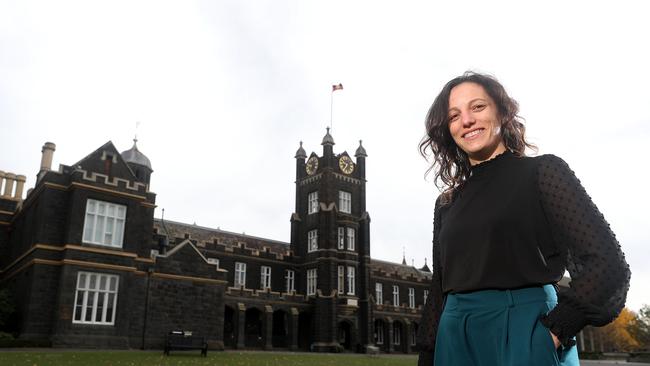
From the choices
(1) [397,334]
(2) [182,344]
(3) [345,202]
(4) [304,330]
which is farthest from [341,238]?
(2) [182,344]

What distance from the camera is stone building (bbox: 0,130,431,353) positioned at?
2194 cm

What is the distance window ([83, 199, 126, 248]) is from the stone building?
0.15ft

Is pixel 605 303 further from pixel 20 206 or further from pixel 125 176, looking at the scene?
pixel 20 206

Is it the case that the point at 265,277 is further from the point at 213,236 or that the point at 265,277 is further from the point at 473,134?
the point at 473,134

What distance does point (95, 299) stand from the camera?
22.2 m

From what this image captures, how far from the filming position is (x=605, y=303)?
165 centimetres

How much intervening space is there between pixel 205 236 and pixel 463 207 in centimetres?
3803

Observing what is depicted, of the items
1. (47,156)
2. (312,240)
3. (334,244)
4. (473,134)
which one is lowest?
(473,134)

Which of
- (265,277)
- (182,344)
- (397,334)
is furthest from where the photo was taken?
(397,334)

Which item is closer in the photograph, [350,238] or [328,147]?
[350,238]

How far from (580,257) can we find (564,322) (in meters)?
0.24

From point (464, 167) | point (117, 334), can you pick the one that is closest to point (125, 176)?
point (117, 334)

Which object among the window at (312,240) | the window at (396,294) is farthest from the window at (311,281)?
the window at (396,294)

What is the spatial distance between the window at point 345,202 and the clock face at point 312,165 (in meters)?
2.91
